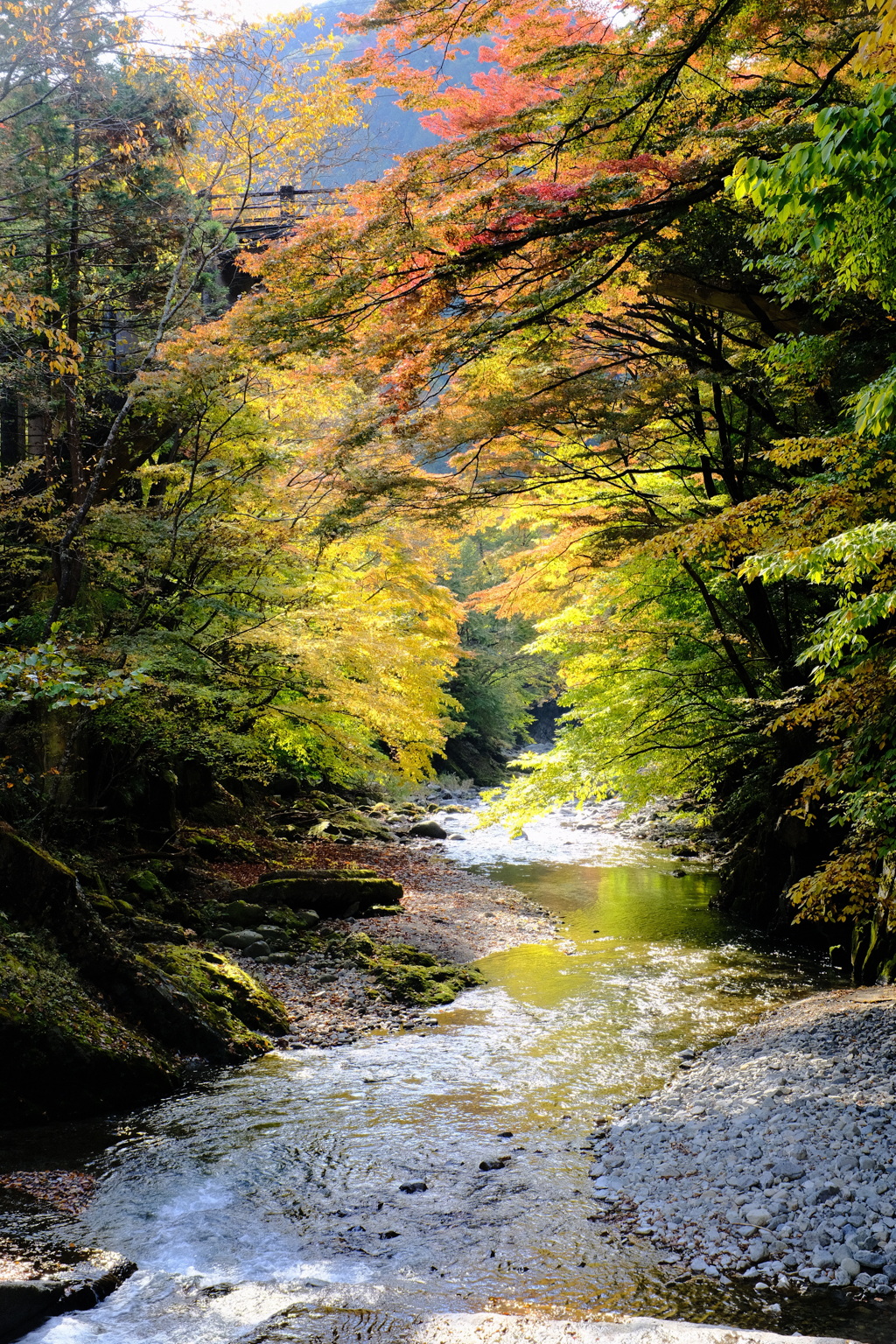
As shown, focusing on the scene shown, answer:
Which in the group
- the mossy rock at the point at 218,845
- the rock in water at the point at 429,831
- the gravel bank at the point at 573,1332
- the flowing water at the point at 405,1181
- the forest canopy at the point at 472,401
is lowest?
the rock in water at the point at 429,831

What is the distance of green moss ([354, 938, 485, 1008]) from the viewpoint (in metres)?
8.73

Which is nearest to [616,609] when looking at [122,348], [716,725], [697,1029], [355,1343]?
[716,725]

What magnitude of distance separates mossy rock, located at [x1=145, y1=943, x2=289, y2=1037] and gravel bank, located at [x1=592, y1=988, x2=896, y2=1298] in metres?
3.35

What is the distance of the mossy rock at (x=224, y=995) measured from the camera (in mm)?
7090

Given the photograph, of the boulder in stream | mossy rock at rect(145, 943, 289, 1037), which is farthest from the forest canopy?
the boulder in stream

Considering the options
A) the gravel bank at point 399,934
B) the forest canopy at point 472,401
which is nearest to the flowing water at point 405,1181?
the gravel bank at point 399,934

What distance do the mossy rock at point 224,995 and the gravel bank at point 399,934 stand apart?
10.2 inches

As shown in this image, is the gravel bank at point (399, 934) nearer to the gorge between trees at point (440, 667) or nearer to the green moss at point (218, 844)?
the gorge between trees at point (440, 667)

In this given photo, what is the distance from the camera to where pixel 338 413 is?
478 inches

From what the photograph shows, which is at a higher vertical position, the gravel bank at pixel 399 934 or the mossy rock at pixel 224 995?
the mossy rock at pixel 224 995

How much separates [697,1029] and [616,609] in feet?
24.2

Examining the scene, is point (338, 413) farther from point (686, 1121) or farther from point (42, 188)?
point (686, 1121)

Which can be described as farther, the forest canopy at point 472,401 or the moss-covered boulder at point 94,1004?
the moss-covered boulder at point 94,1004

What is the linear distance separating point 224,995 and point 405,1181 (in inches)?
120
